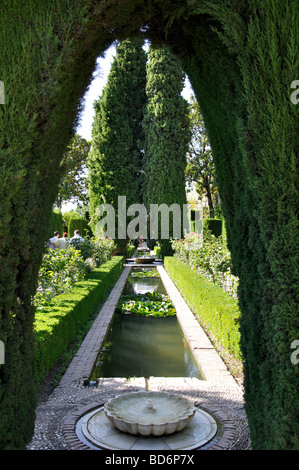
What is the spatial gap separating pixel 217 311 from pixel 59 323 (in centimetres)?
231

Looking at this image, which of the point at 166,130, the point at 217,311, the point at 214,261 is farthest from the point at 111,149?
the point at 217,311

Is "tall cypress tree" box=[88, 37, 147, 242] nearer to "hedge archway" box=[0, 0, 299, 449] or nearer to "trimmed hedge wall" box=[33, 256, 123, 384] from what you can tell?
"trimmed hedge wall" box=[33, 256, 123, 384]

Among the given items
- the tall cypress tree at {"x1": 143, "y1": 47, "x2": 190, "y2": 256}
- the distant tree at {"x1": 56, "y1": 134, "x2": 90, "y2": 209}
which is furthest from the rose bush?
the distant tree at {"x1": 56, "y1": 134, "x2": 90, "y2": 209}

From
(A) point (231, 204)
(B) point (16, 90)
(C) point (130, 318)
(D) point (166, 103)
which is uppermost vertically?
(D) point (166, 103)

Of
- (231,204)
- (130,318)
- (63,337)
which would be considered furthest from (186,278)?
(231,204)

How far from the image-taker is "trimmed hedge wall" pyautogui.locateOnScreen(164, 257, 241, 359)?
456 centimetres

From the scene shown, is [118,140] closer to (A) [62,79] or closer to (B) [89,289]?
(B) [89,289]

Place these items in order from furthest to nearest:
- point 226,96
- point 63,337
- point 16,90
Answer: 1. point 63,337
2. point 226,96
3. point 16,90

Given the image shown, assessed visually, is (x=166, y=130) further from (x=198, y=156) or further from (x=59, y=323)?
(x=59, y=323)

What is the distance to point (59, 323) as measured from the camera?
4.63 metres

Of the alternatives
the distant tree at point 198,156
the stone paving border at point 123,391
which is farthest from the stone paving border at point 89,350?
the distant tree at point 198,156

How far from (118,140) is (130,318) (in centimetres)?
1385

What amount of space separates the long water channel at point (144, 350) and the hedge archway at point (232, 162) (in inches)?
94.6

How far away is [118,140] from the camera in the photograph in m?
19.6
